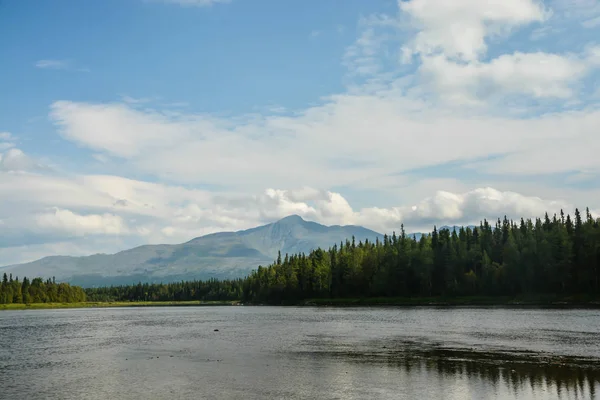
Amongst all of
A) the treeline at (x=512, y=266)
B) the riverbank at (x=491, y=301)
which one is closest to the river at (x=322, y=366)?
the riverbank at (x=491, y=301)

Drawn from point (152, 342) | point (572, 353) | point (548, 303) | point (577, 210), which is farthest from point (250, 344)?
point (577, 210)

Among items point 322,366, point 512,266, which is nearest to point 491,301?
point 512,266

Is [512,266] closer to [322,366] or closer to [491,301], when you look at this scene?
[491,301]

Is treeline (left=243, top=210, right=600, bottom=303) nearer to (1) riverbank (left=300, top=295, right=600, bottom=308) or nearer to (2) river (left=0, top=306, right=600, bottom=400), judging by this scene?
(1) riverbank (left=300, top=295, right=600, bottom=308)

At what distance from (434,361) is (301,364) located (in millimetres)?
12391

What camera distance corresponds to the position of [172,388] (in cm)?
3800

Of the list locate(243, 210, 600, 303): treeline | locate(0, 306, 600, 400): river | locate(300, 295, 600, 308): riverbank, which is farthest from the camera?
locate(243, 210, 600, 303): treeline

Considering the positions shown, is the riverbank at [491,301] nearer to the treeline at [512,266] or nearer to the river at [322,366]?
the treeline at [512,266]

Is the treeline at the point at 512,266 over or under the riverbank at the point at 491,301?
over

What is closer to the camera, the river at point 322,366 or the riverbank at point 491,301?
the river at point 322,366

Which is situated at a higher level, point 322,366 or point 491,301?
point 322,366

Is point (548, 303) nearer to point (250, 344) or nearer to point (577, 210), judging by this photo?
point (577, 210)

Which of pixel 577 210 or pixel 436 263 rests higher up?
pixel 577 210

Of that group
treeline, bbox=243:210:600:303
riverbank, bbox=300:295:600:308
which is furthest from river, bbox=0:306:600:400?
treeline, bbox=243:210:600:303
